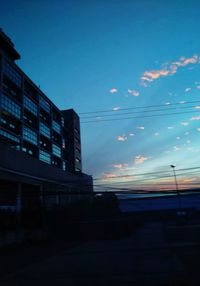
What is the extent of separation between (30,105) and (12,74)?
9343 mm

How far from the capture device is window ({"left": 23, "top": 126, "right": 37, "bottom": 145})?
66.0 m

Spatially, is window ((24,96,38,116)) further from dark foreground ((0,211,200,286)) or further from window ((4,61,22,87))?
dark foreground ((0,211,200,286))

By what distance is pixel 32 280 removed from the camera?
1174 centimetres

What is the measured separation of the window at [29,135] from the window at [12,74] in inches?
377

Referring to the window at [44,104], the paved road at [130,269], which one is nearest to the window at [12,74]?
the window at [44,104]

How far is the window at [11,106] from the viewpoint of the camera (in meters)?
58.1

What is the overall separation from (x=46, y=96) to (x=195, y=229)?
71.8 m

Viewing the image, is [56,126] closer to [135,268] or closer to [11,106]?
[11,106]

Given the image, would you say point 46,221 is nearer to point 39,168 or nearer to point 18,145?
point 39,168

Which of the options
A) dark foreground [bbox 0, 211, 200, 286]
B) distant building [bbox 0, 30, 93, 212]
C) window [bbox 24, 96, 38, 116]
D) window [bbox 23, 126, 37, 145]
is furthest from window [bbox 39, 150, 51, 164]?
dark foreground [bbox 0, 211, 200, 286]

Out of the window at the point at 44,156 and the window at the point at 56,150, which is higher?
the window at the point at 56,150

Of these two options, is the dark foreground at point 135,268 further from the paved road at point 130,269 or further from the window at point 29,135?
the window at point 29,135

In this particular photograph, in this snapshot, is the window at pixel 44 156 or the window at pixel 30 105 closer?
the window at pixel 30 105

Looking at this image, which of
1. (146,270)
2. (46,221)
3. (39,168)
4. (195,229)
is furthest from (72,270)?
(39,168)
